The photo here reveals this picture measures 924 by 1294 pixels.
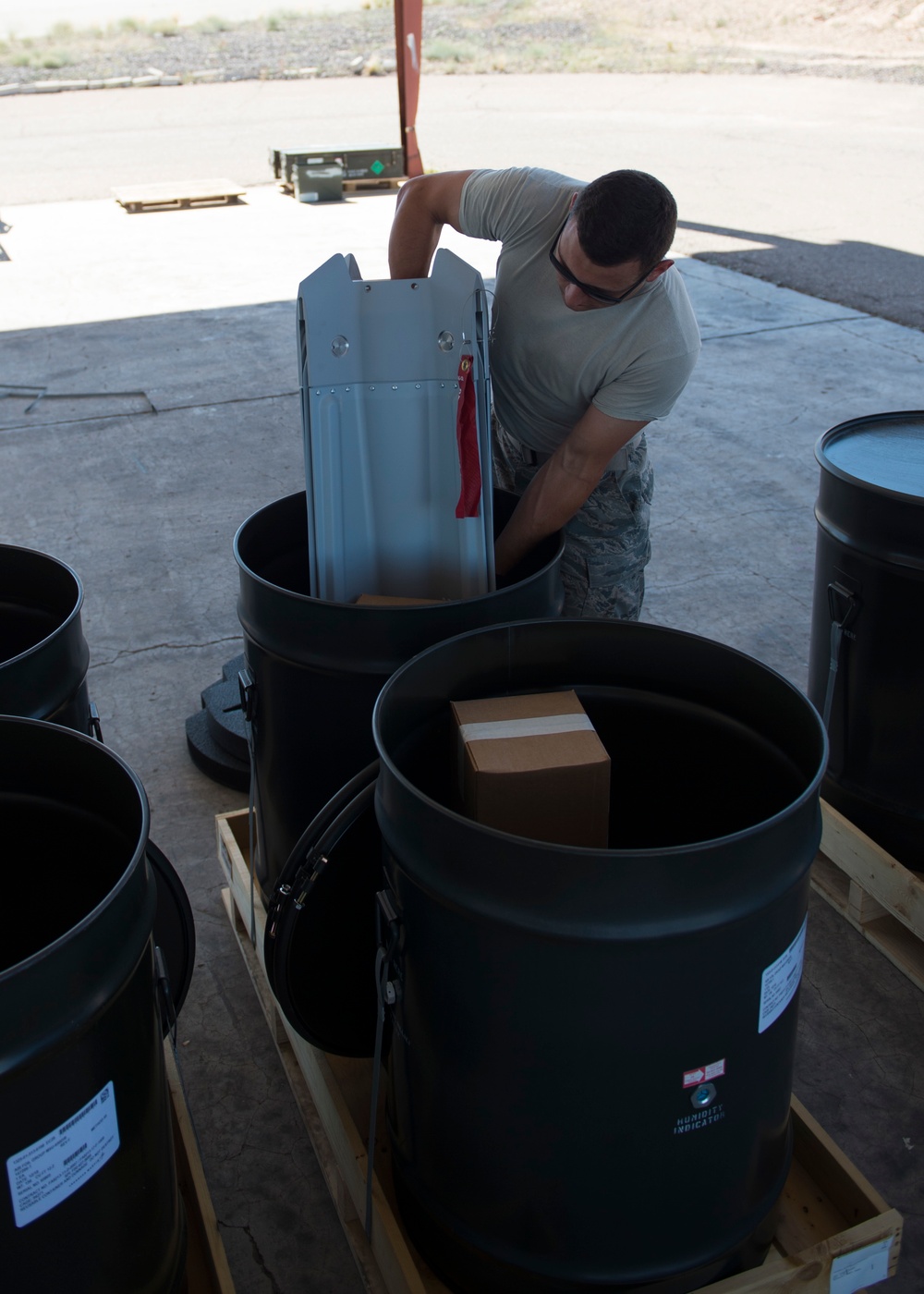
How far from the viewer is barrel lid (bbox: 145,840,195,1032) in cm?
159

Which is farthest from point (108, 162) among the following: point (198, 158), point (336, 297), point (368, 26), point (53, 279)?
point (368, 26)

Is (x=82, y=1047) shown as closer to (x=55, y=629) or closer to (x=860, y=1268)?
(x=55, y=629)

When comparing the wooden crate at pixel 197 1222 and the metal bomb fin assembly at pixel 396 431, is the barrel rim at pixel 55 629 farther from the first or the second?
the wooden crate at pixel 197 1222

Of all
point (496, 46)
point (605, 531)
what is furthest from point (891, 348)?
point (496, 46)

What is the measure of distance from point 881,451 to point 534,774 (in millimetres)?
1376

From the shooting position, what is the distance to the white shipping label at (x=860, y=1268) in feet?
4.99

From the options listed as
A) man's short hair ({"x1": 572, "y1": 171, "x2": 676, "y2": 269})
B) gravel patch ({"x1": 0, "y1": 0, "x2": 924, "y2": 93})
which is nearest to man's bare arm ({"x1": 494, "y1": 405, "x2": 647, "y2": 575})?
man's short hair ({"x1": 572, "y1": 171, "x2": 676, "y2": 269})

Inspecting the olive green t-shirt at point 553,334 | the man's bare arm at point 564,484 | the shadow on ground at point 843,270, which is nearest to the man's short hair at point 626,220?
the olive green t-shirt at point 553,334

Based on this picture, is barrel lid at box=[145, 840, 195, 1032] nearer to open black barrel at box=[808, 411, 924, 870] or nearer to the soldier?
the soldier

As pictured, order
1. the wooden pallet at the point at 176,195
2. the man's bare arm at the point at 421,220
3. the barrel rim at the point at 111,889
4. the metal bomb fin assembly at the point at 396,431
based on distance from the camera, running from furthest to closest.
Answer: the wooden pallet at the point at 176,195 → the man's bare arm at the point at 421,220 → the metal bomb fin assembly at the point at 396,431 → the barrel rim at the point at 111,889

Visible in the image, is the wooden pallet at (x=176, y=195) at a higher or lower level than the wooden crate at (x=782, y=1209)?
higher

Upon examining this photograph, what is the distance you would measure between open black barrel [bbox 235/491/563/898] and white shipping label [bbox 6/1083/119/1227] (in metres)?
0.73

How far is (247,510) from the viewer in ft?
14.7

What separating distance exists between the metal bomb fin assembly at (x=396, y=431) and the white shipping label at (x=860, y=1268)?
48.2 inches
